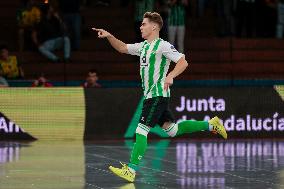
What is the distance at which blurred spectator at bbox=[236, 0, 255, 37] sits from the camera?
25469 millimetres

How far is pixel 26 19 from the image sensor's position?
2414 cm

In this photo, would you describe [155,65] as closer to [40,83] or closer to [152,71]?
[152,71]

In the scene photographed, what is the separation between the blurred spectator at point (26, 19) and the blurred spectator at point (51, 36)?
19cm

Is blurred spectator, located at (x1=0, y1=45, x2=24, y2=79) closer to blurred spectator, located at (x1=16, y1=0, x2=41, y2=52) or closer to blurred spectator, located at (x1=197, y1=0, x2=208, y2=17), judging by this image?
blurred spectator, located at (x1=16, y1=0, x2=41, y2=52)

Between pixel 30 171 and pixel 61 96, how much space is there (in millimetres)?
6724

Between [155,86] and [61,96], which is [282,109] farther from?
[155,86]

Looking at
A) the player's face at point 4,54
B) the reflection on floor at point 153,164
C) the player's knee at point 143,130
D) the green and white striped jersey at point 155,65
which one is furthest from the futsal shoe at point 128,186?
the player's face at point 4,54

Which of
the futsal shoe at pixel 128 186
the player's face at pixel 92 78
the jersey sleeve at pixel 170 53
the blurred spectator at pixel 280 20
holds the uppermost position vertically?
the blurred spectator at pixel 280 20

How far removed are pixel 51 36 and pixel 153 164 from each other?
8282 mm

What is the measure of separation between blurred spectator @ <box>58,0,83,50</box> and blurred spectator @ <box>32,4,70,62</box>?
302 mm

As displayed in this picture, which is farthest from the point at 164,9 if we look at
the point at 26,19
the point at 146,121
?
the point at 146,121

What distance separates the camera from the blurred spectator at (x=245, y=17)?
25.5 metres

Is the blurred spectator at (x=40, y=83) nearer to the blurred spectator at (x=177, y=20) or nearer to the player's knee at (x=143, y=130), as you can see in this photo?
the blurred spectator at (x=177, y=20)

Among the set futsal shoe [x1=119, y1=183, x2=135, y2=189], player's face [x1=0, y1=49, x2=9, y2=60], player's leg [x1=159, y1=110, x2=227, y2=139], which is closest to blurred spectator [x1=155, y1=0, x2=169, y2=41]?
player's face [x1=0, y1=49, x2=9, y2=60]
